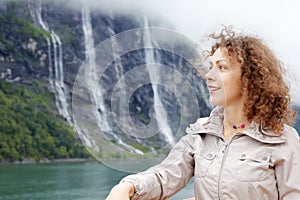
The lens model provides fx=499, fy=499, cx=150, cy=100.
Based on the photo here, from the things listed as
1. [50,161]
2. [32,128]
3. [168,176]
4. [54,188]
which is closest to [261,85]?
[168,176]

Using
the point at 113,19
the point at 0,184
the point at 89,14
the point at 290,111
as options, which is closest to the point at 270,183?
the point at 290,111

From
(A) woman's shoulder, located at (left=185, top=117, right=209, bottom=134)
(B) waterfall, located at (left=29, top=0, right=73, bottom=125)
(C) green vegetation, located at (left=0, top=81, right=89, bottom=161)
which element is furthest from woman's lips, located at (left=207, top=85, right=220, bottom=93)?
(B) waterfall, located at (left=29, top=0, right=73, bottom=125)

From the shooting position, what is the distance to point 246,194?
1.27m

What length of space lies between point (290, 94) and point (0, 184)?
29.5 metres

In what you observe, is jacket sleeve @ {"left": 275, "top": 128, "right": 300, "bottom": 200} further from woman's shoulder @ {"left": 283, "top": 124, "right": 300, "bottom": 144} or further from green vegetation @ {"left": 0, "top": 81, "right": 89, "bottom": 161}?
green vegetation @ {"left": 0, "top": 81, "right": 89, "bottom": 161}

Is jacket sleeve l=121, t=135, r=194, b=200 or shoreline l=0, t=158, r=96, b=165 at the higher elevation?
jacket sleeve l=121, t=135, r=194, b=200

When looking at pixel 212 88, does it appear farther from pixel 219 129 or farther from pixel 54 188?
pixel 54 188

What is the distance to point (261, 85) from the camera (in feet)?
4.61

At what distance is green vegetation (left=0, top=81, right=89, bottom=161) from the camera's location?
5056 cm

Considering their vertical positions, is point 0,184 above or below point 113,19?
below

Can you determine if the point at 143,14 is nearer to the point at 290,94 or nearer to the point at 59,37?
the point at 59,37

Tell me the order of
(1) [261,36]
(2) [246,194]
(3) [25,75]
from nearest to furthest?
(2) [246,194]
(1) [261,36]
(3) [25,75]

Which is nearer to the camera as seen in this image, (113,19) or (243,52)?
(243,52)

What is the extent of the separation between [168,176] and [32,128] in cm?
5533
